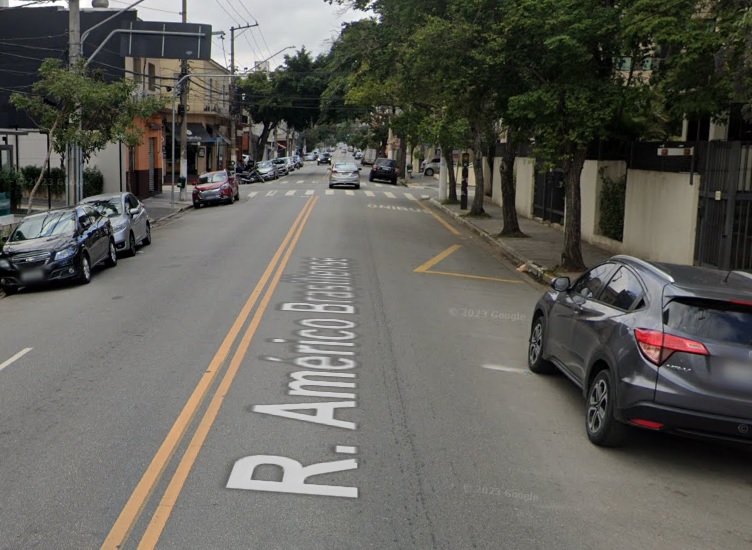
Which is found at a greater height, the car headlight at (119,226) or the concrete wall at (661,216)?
the concrete wall at (661,216)

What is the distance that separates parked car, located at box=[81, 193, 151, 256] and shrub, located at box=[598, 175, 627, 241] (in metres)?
12.8

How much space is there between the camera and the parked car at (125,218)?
803 inches

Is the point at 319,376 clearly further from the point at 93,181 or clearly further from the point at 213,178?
the point at 213,178

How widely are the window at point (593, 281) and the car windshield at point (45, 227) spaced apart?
1167 centimetres

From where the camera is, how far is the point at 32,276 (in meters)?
15.9

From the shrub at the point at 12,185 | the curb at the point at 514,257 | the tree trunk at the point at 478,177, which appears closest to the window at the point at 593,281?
the curb at the point at 514,257

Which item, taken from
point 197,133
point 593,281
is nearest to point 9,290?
point 593,281

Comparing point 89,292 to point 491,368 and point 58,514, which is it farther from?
point 58,514

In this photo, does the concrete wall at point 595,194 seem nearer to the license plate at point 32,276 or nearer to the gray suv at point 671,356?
the license plate at point 32,276

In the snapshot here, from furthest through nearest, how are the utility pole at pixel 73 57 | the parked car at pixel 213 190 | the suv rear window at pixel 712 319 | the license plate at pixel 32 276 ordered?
the parked car at pixel 213 190
the utility pole at pixel 73 57
the license plate at pixel 32 276
the suv rear window at pixel 712 319

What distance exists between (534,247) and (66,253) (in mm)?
12873

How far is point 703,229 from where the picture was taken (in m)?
17.3

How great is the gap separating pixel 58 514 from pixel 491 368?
226 inches

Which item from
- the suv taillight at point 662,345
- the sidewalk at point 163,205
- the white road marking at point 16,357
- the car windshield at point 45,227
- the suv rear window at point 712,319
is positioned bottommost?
the white road marking at point 16,357
